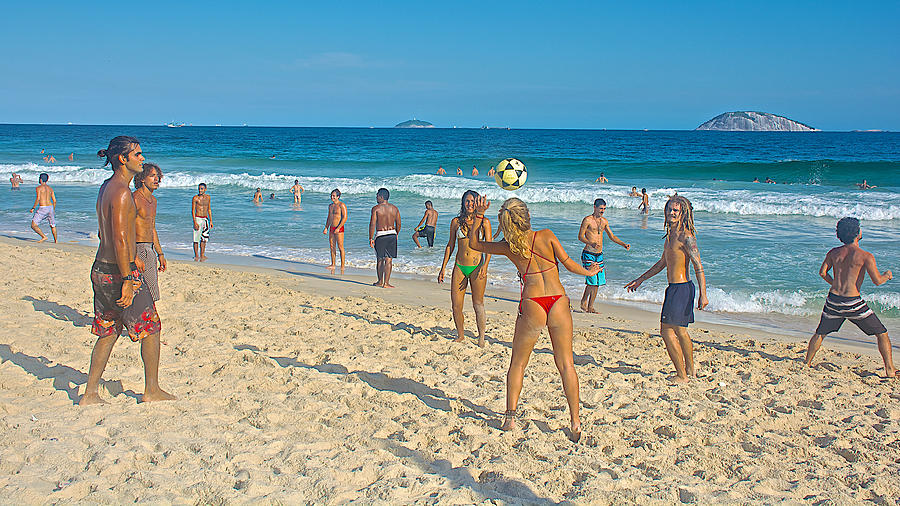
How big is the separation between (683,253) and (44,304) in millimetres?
6724

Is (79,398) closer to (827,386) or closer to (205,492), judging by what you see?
(205,492)

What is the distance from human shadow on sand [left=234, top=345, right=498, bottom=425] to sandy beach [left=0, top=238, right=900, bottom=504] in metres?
0.02

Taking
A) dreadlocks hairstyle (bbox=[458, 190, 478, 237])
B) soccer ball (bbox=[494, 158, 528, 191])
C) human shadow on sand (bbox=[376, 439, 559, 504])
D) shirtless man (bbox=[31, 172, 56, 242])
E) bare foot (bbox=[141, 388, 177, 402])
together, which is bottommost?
human shadow on sand (bbox=[376, 439, 559, 504])

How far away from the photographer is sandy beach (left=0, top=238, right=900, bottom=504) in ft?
12.0

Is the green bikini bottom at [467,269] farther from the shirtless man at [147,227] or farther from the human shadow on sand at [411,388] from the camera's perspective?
the shirtless man at [147,227]

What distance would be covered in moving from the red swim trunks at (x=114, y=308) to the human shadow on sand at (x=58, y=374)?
28.2 inches

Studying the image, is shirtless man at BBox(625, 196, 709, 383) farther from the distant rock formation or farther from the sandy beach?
the distant rock formation

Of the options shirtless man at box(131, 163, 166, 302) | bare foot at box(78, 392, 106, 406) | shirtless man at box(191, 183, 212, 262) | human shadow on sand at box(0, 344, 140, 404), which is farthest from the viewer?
shirtless man at box(191, 183, 212, 262)

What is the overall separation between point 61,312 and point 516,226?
5484mm

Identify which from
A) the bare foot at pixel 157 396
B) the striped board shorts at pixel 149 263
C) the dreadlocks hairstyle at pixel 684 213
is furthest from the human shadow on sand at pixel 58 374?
the dreadlocks hairstyle at pixel 684 213

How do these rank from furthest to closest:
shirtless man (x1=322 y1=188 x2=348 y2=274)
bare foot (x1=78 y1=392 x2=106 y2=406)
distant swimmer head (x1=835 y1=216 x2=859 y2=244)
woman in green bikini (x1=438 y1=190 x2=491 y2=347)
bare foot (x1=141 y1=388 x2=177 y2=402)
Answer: shirtless man (x1=322 y1=188 x2=348 y2=274) < woman in green bikini (x1=438 y1=190 x2=491 y2=347) < distant swimmer head (x1=835 y1=216 x2=859 y2=244) < bare foot (x1=141 y1=388 x2=177 y2=402) < bare foot (x1=78 y1=392 x2=106 y2=406)

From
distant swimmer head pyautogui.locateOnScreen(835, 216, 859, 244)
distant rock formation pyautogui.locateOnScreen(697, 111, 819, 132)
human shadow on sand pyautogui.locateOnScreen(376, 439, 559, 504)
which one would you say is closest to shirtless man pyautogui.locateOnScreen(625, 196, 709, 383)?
distant swimmer head pyautogui.locateOnScreen(835, 216, 859, 244)

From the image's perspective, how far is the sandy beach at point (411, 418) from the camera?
3.65 meters

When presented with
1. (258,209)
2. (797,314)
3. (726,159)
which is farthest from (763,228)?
(726,159)
